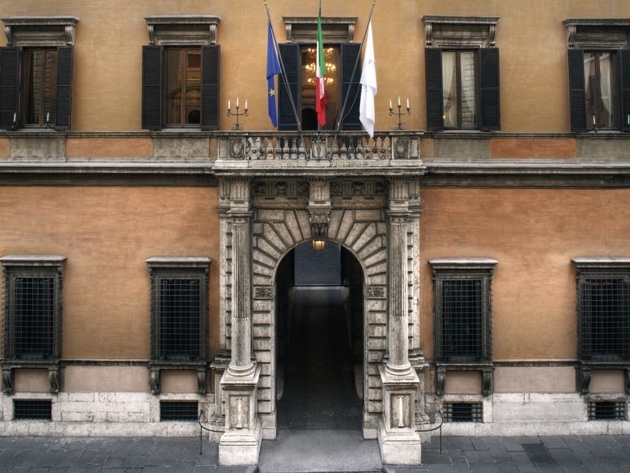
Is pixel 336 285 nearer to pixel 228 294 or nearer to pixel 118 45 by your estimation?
pixel 228 294

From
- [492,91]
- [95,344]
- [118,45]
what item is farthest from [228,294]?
[492,91]

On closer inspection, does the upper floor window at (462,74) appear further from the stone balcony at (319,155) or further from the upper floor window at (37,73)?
the upper floor window at (37,73)

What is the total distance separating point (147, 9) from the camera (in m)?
13.5

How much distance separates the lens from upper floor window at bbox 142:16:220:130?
13.3 meters

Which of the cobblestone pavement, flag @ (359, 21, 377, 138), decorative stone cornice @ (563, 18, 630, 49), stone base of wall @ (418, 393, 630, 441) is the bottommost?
the cobblestone pavement

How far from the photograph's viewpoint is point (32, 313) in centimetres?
1337

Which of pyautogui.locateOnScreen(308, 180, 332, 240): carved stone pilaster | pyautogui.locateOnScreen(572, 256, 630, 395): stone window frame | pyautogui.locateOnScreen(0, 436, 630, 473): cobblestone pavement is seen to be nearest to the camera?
pyautogui.locateOnScreen(0, 436, 630, 473): cobblestone pavement

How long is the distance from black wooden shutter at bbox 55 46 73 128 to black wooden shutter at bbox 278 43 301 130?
543 cm

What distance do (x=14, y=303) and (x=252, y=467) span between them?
7.39m

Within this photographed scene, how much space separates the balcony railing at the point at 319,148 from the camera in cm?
1239

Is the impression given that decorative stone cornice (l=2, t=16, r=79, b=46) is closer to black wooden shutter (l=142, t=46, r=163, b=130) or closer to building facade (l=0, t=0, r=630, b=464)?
building facade (l=0, t=0, r=630, b=464)

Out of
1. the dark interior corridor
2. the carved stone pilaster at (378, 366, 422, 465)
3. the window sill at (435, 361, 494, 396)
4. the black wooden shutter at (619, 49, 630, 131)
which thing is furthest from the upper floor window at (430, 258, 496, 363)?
the black wooden shutter at (619, 49, 630, 131)

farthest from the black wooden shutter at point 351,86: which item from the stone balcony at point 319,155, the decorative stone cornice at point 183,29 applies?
the decorative stone cornice at point 183,29

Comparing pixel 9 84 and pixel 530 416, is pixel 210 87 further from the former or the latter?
pixel 530 416
